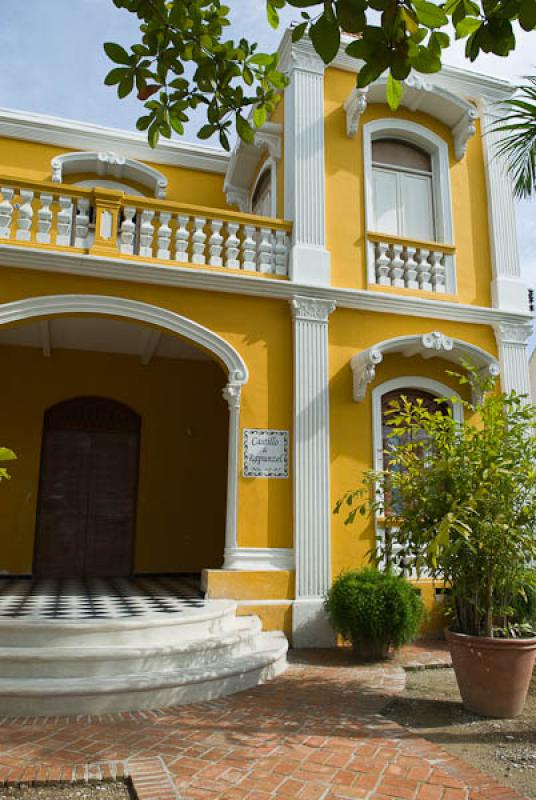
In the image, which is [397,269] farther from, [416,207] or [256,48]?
[256,48]

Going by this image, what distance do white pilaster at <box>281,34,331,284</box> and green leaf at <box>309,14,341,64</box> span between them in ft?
20.0

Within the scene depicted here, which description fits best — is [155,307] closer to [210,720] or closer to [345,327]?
[345,327]

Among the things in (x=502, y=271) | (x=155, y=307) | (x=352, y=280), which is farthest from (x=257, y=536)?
(x=502, y=271)

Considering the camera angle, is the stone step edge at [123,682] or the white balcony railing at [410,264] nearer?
the stone step edge at [123,682]

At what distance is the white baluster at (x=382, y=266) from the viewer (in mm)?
9078

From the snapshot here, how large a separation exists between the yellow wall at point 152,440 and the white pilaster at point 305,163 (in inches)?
138

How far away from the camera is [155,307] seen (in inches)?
317

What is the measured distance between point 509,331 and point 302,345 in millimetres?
3142

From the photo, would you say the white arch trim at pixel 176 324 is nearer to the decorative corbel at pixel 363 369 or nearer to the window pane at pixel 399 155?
the decorative corbel at pixel 363 369

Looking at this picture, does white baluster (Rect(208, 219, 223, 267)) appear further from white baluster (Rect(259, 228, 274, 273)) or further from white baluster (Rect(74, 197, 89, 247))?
white baluster (Rect(74, 197, 89, 247))

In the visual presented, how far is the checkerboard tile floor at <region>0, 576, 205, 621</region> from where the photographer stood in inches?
258

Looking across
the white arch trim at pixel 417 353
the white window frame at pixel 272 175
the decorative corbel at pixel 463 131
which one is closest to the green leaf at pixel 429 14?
the white arch trim at pixel 417 353

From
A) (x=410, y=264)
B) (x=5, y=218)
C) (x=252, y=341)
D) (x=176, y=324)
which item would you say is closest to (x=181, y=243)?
(x=176, y=324)

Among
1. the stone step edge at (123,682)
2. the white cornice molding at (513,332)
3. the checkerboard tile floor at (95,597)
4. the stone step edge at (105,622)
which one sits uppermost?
the white cornice molding at (513,332)
